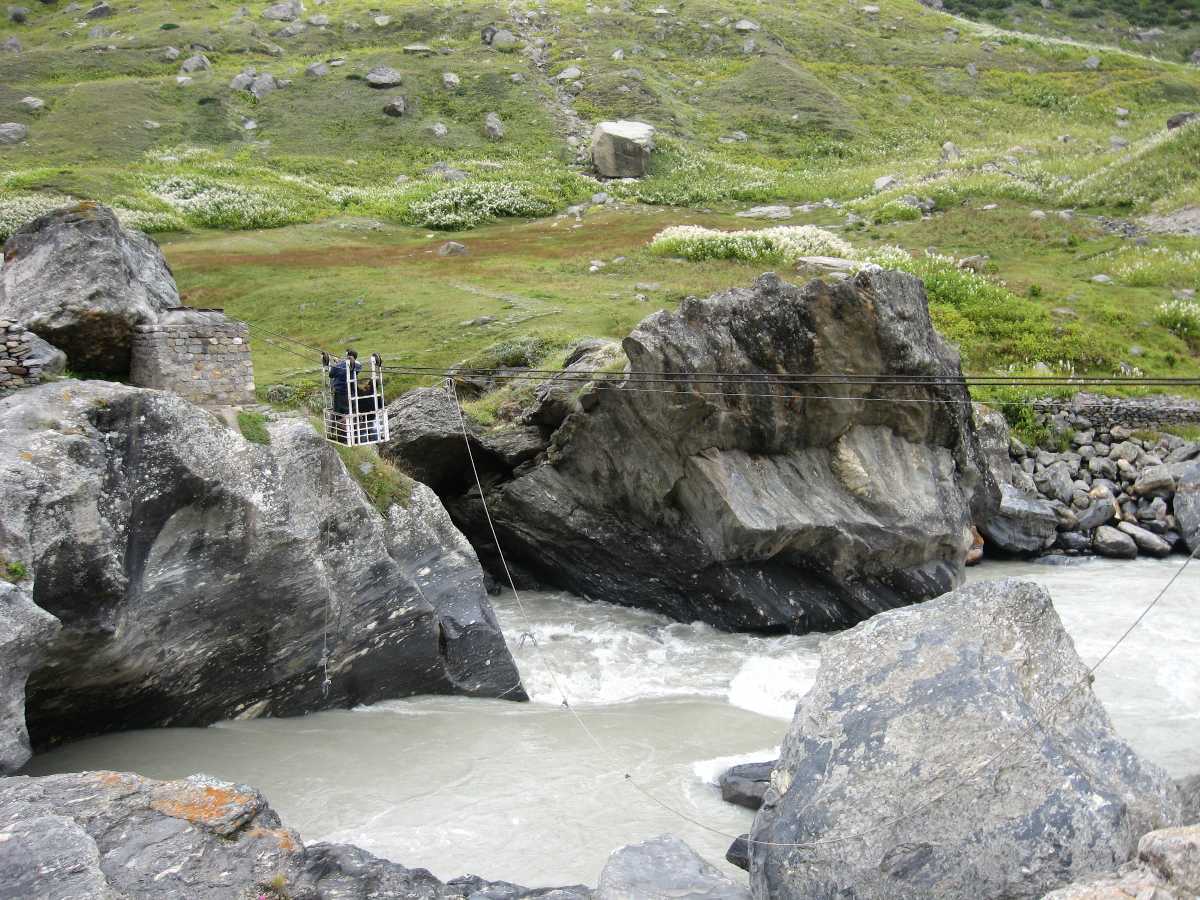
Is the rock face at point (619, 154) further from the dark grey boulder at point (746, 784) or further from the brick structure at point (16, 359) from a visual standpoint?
the dark grey boulder at point (746, 784)

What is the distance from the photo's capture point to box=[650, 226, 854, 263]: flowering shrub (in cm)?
4194

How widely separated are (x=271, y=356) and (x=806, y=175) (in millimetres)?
48859

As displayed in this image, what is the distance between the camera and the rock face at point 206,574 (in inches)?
468

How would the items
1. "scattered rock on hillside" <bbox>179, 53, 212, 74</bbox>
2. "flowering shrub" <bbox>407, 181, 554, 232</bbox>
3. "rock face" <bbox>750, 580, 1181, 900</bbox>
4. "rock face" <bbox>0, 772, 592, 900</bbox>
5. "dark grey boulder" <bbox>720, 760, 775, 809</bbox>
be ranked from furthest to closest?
"scattered rock on hillside" <bbox>179, 53, 212, 74</bbox>, "flowering shrub" <bbox>407, 181, 554, 232</bbox>, "dark grey boulder" <bbox>720, 760, 775, 809</bbox>, "rock face" <bbox>750, 580, 1181, 900</bbox>, "rock face" <bbox>0, 772, 592, 900</bbox>

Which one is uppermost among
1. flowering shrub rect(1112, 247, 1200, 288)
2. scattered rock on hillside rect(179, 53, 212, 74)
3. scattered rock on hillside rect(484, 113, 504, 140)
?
scattered rock on hillside rect(179, 53, 212, 74)

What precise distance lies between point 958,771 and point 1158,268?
40625 millimetres

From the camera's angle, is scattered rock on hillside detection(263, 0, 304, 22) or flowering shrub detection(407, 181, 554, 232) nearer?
flowering shrub detection(407, 181, 554, 232)

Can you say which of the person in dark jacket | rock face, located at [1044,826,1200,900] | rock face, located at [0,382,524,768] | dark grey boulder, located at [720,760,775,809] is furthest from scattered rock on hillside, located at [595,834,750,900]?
the person in dark jacket

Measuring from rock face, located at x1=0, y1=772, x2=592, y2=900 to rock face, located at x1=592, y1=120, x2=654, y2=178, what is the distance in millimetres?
62136

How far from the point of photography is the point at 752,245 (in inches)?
1683

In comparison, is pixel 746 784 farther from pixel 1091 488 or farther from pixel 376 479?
pixel 1091 488

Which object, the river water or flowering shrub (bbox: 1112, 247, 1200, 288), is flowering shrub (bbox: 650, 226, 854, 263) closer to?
flowering shrub (bbox: 1112, 247, 1200, 288)

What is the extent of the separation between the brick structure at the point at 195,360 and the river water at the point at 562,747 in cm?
543

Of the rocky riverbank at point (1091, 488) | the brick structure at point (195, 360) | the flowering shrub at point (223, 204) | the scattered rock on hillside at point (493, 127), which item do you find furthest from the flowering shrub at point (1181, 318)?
the scattered rock on hillside at point (493, 127)
